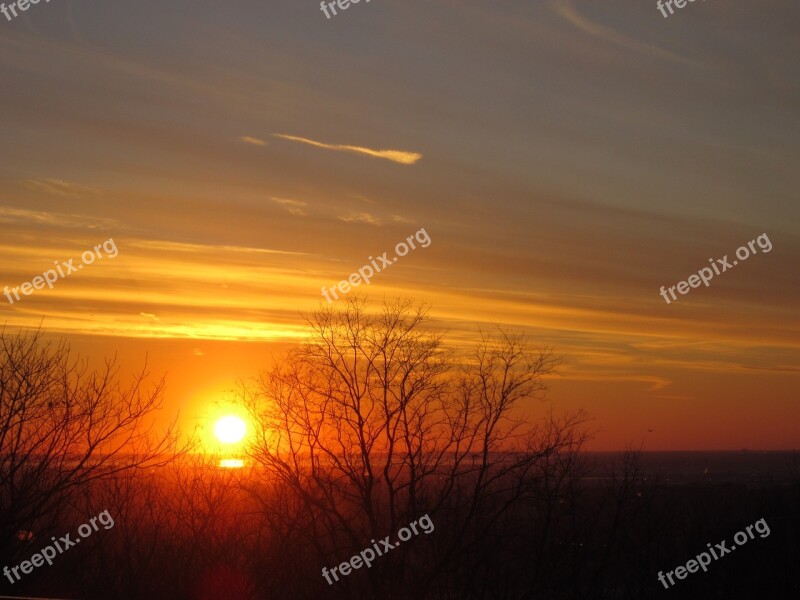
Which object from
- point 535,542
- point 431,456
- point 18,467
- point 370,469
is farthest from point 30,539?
point 535,542

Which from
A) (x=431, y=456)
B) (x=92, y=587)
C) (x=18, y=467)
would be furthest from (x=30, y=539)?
(x=431, y=456)

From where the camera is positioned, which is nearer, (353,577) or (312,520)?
(312,520)

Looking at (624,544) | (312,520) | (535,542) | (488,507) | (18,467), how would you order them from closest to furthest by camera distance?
(18,467), (312,520), (488,507), (535,542), (624,544)

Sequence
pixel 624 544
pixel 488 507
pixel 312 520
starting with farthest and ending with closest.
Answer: pixel 624 544 < pixel 488 507 < pixel 312 520

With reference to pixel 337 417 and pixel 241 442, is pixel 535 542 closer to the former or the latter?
pixel 337 417

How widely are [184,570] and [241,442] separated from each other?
14.7ft

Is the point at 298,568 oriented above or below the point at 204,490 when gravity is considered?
below

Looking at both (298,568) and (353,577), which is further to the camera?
(353,577)

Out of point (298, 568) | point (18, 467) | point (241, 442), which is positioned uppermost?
point (241, 442)

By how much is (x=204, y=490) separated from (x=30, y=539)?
11.7 meters

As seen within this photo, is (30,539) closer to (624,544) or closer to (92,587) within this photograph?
(92,587)

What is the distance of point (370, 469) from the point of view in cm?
2789

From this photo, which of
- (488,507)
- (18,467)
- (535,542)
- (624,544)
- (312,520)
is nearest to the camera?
(18,467)

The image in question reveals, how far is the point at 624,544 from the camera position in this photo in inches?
1596
